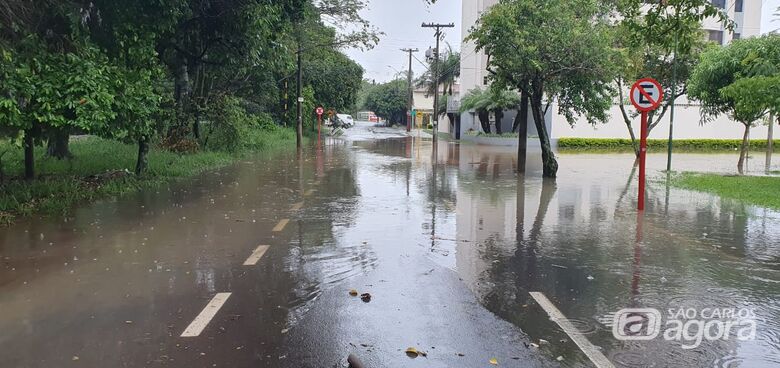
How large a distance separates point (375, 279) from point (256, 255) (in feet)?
6.32

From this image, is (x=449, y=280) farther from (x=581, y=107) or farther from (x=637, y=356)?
(x=581, y=107)

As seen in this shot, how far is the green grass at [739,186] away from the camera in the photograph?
14547mm

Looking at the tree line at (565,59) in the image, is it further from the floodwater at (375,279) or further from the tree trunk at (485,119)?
the tree trunk at (485,119)

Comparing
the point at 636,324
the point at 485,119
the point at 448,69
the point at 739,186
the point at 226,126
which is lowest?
the point at 636,324

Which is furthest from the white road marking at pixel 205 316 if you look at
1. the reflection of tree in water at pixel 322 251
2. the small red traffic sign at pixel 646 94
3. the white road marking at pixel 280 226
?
the small red traffic sign at pixel 646 94

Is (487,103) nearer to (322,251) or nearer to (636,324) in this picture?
(322,251)

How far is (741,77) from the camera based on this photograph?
19.6 meters

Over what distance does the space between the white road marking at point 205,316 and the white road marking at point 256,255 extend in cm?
136

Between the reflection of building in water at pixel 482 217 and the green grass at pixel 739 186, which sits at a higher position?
the green grass at pixel 739 186

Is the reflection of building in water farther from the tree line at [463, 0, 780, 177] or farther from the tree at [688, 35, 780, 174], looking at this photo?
the tree at [688, 35, 780, 174]

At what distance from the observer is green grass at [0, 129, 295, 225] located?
11.4m

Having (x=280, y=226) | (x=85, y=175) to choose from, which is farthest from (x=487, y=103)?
(x=280, y=226)

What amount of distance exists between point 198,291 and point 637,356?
4.13 meters

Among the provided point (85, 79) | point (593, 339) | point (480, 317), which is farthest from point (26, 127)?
point (593, 339)
